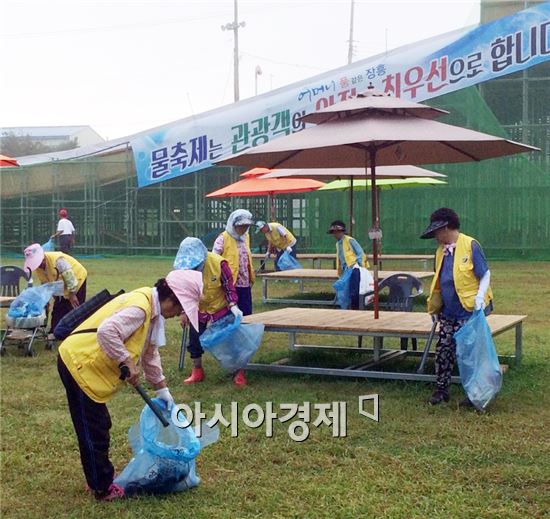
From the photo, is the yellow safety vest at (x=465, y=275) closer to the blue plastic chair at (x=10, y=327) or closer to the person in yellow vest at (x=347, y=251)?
the person in yellow vest at (x=347, y=251)

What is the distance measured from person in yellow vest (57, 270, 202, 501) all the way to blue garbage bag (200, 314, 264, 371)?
8.09ft

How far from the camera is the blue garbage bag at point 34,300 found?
28.9 feet

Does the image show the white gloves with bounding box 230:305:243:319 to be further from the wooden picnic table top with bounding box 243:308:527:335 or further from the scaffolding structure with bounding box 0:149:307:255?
the scaffolding structure with bounding box 0:149:307:255

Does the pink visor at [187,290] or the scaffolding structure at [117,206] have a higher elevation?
the scaffolding structure at [117,206]

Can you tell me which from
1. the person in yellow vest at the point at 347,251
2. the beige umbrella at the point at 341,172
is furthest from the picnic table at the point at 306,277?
the beige umbrella at the point at 341,172

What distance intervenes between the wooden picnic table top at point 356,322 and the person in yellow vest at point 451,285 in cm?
41

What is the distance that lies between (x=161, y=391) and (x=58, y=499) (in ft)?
2.65

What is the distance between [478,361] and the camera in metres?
6.10

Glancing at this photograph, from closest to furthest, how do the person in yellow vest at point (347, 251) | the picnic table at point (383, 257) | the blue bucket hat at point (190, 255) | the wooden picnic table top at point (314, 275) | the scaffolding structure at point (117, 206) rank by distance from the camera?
the blue bucket hat at point (190, 255) < the person in yellow vest at point (347, 251) < the wooden picnic table top at point (314, 275) < the picnic table at point (383, 257) < the scaffolding structure at point (117, 206)

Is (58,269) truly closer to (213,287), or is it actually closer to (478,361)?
(213,287)

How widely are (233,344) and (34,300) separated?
116 inches

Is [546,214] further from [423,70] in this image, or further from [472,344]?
[472,344]

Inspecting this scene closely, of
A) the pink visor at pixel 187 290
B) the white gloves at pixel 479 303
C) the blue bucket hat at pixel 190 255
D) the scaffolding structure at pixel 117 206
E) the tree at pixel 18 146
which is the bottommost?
the white gloves at pixel 479 303

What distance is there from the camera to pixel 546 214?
2027cm
